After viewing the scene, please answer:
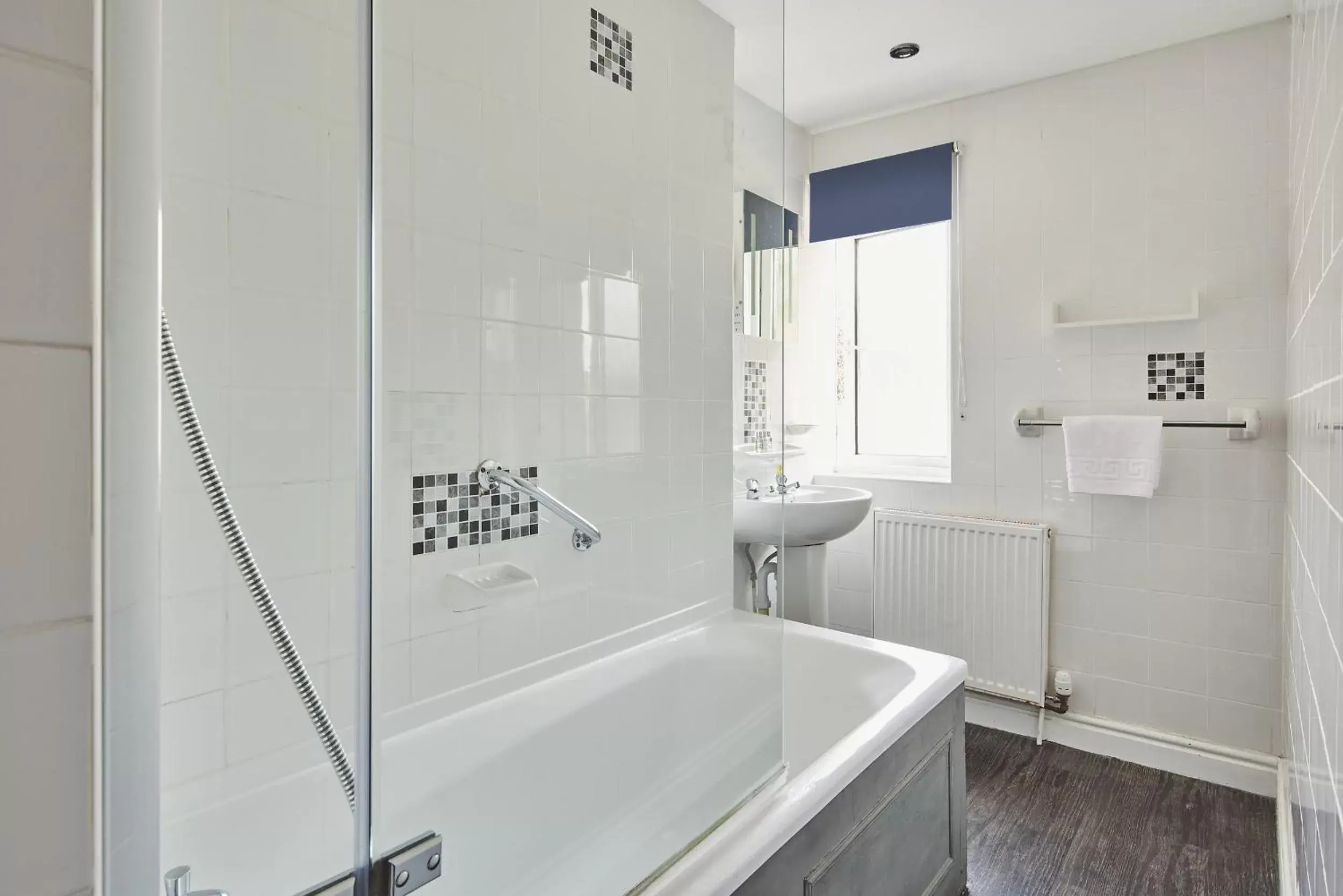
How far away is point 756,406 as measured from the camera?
1952mm

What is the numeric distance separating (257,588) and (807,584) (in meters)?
1.86

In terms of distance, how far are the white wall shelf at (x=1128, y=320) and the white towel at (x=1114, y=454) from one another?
0.32 m

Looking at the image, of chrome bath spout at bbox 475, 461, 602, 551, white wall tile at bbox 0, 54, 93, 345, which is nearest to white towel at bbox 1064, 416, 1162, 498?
chrome bath spout at bbox 475, 461, 602, 551

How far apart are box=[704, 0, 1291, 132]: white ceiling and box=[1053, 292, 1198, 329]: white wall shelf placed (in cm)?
84

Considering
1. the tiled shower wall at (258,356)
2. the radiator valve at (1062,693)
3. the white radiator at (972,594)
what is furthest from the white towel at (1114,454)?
the tiled shower wall at (258,356)

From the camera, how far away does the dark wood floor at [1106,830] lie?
74.5 inches

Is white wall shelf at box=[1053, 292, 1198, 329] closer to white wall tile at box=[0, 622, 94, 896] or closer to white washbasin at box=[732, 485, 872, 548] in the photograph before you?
white washbasin at box=[732, 485, 872, 548]

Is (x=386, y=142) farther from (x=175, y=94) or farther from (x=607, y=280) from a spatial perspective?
(x=607, y=280)

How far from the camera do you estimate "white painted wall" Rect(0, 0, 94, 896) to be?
1.44ft

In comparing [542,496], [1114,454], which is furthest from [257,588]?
[1114,454]

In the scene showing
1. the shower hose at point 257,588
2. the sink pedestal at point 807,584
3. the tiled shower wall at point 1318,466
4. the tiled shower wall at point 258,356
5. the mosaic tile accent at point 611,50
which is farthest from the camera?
the sink pedestal at point 807,584

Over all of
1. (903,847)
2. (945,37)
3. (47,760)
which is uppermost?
(945,37)

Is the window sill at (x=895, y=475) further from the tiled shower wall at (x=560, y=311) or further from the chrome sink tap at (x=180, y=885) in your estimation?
the chrome sink tap at (x=180, y=885)

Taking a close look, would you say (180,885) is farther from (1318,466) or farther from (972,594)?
(972,594)
